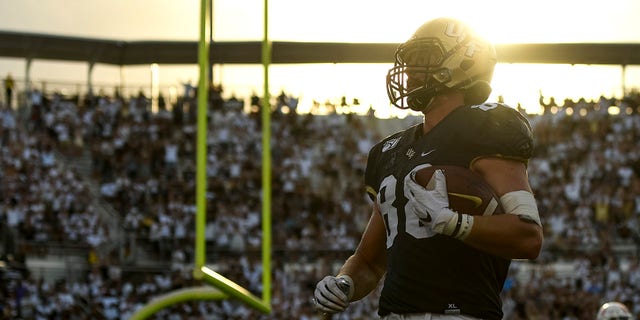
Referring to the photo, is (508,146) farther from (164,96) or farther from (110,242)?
(164,96)

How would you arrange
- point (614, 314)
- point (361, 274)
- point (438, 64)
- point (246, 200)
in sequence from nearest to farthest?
1. point (438, 64)
2. point (361, 274)
3. point (614, 314)
4. point (246, 200)

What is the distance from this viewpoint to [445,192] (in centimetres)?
356

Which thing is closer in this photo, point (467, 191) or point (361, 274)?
point (467, 191)

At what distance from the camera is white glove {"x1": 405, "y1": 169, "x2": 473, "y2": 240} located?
3.47 metres

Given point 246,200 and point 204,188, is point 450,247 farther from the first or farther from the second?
point 246,200

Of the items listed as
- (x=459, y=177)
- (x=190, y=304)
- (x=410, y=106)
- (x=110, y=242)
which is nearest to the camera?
(x=459, y=177)

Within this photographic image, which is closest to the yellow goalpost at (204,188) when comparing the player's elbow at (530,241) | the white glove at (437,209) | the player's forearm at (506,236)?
the white glove at (437,209)

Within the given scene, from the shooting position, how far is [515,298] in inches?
720

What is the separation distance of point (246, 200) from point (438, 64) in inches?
640

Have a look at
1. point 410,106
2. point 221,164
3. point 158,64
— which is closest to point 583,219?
point 221,164

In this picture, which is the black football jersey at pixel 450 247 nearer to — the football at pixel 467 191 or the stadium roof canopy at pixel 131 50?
the football at pixel 467 191

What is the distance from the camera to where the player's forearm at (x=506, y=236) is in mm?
3539

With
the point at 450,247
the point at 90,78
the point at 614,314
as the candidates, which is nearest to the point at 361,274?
the point at 450,247

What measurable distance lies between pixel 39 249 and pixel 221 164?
3.58 metres
